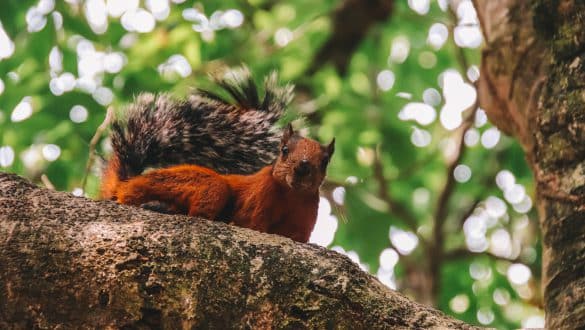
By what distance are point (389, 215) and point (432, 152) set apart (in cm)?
123

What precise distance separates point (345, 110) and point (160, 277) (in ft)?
13.4

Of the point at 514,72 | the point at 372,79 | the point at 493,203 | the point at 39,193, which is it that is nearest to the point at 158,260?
the point at 39,193

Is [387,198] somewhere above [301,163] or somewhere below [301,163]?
above

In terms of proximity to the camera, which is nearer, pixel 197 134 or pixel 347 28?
pixel 197 134

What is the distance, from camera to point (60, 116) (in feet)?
16.1

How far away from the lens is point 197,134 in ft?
10.6

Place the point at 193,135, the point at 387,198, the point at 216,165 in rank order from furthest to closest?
the point at 387,198
the point at 216,165
the point at 193,135

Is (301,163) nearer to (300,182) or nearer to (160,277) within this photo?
(300,182)

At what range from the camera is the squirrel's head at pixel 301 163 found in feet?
9.89

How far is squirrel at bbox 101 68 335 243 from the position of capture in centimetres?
291

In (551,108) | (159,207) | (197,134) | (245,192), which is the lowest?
(159,207)

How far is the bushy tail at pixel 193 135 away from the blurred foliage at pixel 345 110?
1172 millimetres

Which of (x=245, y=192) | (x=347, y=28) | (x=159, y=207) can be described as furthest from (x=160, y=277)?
(x=347, y=28)

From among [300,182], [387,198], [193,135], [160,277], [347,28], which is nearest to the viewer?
[160,277]
